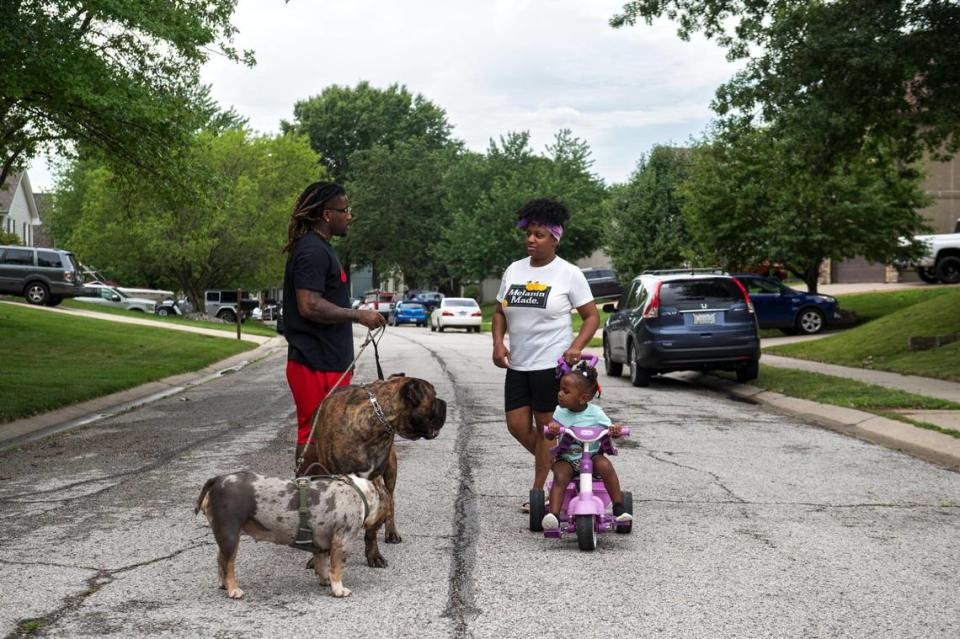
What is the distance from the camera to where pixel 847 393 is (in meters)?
14.0

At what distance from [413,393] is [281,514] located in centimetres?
89

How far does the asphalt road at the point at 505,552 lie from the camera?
4590mm

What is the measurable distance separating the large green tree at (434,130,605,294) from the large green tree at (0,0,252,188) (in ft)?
140

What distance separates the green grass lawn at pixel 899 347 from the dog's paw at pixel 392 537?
11939 mm

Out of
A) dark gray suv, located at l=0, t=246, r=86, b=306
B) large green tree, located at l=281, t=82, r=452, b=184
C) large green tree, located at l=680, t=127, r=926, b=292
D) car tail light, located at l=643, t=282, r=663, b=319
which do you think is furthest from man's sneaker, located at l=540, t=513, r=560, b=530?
large green tree, located at l=281, t=82, r=452, b=184

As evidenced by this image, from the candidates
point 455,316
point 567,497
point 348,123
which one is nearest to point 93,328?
point 455,316

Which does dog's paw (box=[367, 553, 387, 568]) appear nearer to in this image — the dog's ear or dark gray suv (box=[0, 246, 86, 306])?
the dog's ear

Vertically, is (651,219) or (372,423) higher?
(651,219)

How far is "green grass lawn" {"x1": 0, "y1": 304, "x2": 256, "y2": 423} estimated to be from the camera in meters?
14.3

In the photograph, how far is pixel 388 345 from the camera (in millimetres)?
30453

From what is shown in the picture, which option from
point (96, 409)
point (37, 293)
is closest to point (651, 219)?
point (37, 293)

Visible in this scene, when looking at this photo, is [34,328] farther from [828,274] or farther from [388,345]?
[828,274]

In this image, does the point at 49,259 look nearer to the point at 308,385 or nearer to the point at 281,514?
the point at 308,385

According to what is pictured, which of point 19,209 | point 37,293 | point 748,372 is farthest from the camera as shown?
point 19,209
